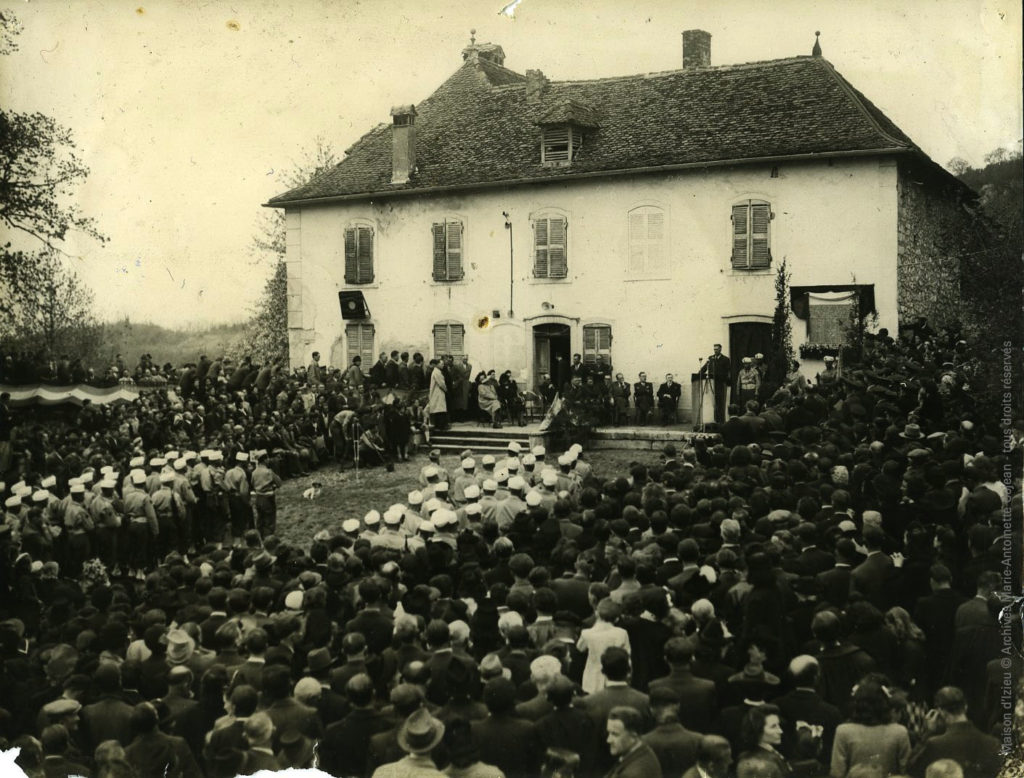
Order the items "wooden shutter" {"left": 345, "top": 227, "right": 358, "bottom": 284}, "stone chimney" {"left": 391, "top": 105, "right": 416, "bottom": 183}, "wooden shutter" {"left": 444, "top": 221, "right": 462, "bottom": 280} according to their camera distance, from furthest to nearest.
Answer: "wooden shutter" {"left": 345, "top": 227, "right": 358, "bottom": 284}, "wooden shutter" {"left": 444, "top": 221, "right": 462, "bottom": 280}, "stone chimney" {"left": 391, "top": 105, "right": 416, "bottom": 183}

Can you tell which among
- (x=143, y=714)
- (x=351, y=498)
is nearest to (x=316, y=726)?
(x=143, y=714)

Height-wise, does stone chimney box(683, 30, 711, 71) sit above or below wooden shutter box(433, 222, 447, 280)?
above

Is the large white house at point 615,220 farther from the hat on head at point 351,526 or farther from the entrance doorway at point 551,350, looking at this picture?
the hat on head at point 351,526

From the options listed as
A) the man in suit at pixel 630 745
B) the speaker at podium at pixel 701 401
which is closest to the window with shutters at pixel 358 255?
the speaker at podium at pixel 701 401

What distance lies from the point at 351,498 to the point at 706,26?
16.8ft

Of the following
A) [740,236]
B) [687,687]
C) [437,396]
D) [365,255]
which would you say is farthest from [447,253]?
Answer: [687,687]

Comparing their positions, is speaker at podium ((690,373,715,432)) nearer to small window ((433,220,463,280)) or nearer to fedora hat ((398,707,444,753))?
small window ((433,220,463,280))

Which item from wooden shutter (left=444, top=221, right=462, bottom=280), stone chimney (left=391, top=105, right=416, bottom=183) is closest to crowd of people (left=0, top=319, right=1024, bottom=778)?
wooden shutter (left=444, top=221, right=462, bottom=280)

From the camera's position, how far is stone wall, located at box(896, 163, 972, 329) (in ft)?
23.2

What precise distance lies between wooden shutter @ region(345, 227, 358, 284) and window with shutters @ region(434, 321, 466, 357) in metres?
1.11

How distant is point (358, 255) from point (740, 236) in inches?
159

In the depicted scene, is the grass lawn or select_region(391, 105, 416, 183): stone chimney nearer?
the grass lawn

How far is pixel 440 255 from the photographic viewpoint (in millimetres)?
9766

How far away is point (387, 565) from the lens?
20.1ft
